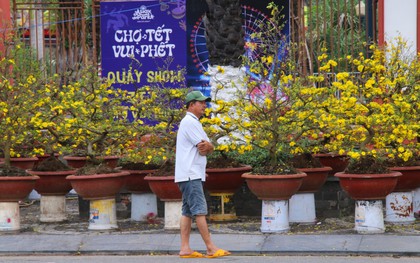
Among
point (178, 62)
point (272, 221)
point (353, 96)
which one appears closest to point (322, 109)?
point (353, 96)

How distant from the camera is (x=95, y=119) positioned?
47.6 ft

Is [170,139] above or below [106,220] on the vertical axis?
above

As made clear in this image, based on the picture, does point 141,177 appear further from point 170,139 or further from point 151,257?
point 151,257

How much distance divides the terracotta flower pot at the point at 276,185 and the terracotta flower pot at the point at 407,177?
135 centimetres

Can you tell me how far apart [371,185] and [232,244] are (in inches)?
74.9

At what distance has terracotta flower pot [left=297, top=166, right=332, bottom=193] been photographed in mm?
13531

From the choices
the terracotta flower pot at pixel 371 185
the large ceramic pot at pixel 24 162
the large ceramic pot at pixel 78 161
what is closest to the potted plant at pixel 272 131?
the terracotta flower pot at pixel 371 185

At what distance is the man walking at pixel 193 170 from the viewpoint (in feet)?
35.7

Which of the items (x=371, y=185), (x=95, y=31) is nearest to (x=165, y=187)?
(x=371, y=185)

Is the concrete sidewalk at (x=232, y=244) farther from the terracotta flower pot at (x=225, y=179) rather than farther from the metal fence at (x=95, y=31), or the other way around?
the metal fence at (x=95, y=31)

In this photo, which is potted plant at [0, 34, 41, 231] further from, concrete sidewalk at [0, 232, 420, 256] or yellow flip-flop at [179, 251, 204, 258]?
yellow flip-flop at [179, 251, 204, 258]

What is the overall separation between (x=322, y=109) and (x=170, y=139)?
221cm

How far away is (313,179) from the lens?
1358cm

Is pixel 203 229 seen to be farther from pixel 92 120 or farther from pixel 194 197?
pixel 92 120
